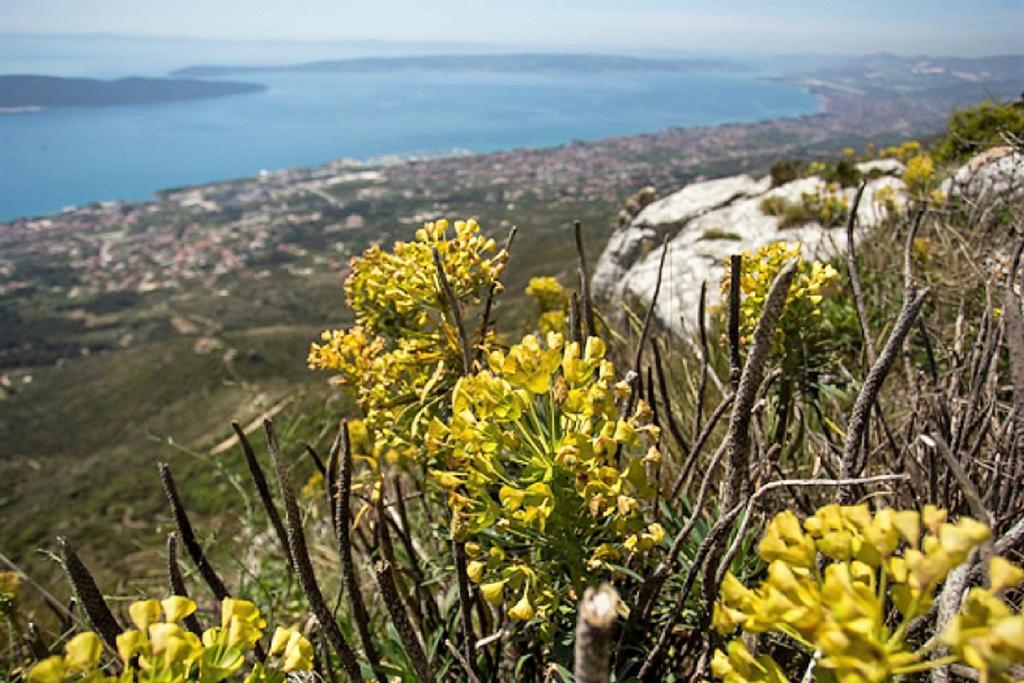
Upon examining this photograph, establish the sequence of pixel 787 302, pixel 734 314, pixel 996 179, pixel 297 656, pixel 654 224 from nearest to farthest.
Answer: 1. pixel 297 656
2. pixel 734 314
3. pixel 787 302
4. pixel 996 179
5. pixel 654 224

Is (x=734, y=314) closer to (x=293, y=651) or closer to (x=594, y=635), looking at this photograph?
(x=594, y=635)

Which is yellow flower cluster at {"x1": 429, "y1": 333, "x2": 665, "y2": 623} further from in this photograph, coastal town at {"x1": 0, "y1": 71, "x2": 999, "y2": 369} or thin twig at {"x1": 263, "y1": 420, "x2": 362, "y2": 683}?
coastal town at {"x1": 0, "y1": 71, "x2": 999, "y2": 369}

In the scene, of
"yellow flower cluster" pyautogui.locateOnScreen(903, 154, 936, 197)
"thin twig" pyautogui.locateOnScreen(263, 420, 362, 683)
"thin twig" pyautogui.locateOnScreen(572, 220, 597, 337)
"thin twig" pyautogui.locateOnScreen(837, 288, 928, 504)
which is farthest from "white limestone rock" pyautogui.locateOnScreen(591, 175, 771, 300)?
"thin twig" pyautogui.locateOnScreen(263, 420, 362, 683)

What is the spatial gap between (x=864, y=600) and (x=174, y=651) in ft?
2.96

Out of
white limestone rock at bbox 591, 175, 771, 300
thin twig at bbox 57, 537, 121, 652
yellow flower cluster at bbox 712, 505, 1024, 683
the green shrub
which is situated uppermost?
the green shrub

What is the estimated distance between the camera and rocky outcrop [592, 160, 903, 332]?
8.02m

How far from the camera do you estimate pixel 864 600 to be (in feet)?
2.54

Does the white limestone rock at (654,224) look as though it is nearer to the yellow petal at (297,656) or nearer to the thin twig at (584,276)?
the thin twig at (584,276)

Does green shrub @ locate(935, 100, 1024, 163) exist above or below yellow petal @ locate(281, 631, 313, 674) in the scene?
above

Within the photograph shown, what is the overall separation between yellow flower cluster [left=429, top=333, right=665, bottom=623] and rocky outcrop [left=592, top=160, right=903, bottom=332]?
13.4ft

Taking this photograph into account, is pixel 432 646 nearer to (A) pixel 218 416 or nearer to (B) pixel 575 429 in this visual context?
(B) pixel 575 429

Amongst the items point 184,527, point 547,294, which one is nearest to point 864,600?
point 184,527

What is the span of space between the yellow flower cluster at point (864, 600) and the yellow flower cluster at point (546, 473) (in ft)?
1.21

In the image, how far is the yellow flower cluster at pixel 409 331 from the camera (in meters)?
1.86
